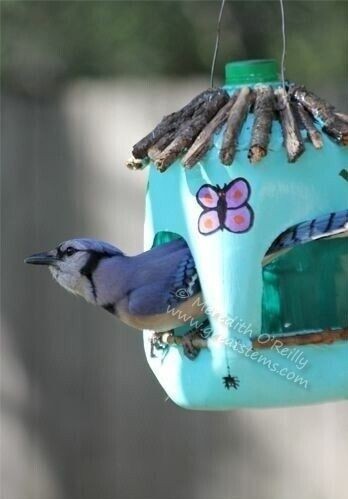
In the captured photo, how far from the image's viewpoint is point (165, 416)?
4.06 m

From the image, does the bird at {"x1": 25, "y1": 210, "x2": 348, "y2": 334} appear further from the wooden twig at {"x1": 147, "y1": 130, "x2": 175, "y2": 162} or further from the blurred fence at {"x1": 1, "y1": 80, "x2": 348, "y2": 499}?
the blurred fence at {"x1": 1, "y1": 80, "x2": 348, "y2": 499}

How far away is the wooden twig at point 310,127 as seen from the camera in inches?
91.0

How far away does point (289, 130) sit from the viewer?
90.9 inches

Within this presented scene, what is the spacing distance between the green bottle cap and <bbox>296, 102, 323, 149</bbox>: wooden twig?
113 mm

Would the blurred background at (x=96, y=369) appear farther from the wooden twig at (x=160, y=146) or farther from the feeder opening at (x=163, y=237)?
the wooden twig at (x=160, y=146)

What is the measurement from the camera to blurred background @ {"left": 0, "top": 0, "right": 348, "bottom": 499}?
12.9 feet

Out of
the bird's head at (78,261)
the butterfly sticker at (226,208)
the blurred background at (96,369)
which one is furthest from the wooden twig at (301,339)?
the blurred background at (96,369)

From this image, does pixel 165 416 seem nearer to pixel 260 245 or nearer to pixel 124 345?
pixel 124 345

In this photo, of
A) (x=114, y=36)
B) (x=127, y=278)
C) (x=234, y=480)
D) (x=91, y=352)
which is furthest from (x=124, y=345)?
(x=114, y=36)

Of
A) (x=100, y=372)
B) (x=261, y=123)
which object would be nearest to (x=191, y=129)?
(x=261, y=123)

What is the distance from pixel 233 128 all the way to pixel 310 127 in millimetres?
170

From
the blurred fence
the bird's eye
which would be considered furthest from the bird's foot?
the blurred fence

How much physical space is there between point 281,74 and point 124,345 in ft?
5.99

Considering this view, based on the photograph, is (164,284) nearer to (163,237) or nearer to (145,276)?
(145,276)
